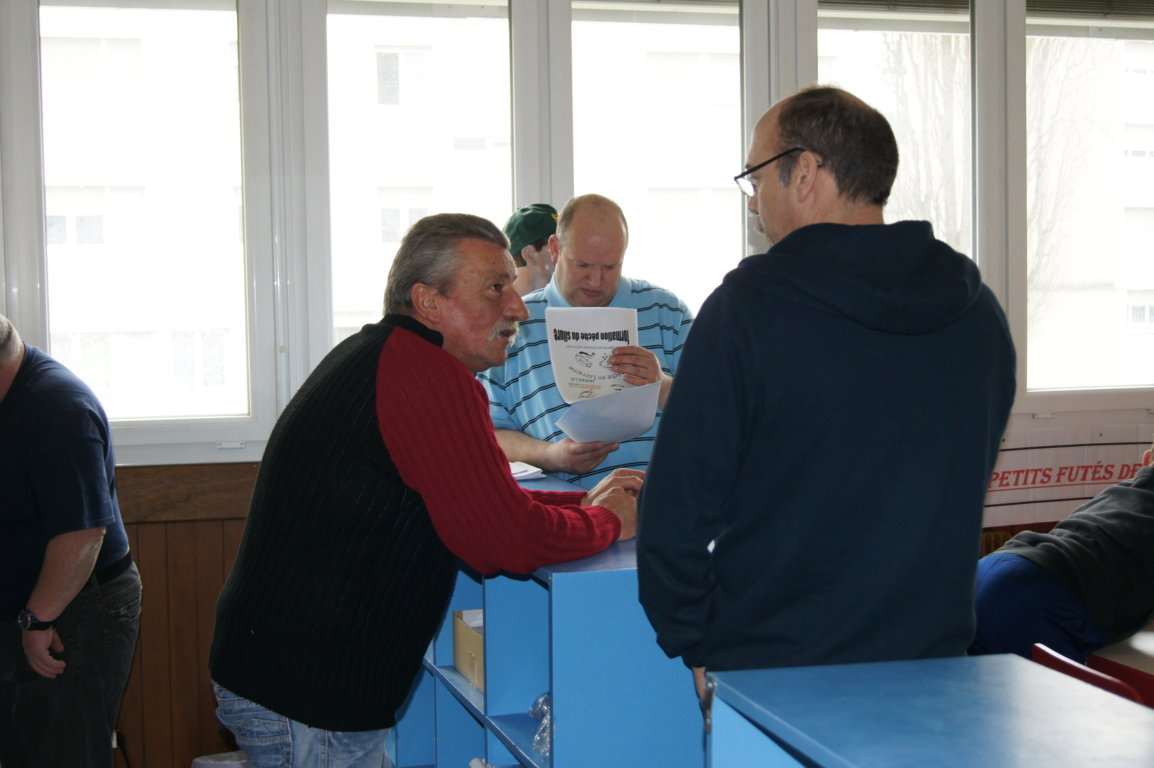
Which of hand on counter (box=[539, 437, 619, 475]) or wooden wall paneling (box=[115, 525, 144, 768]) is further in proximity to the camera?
wooden wall paneling (box=[115, 525, 144, 768])

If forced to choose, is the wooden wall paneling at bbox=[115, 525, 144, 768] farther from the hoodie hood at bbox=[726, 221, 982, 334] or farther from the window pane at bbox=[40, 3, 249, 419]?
the hoodie hood at bbox=[726, 221, 982, 334]

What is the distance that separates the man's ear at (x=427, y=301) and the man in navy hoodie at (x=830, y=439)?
1.65 ft

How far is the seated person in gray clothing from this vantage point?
248 cm

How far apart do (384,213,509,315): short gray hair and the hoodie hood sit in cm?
54

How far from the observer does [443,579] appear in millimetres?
1636

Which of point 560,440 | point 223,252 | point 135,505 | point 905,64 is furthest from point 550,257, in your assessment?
point 905,64

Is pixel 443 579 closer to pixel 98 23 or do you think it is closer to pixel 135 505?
pixel 135 505

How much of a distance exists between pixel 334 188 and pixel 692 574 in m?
2.60

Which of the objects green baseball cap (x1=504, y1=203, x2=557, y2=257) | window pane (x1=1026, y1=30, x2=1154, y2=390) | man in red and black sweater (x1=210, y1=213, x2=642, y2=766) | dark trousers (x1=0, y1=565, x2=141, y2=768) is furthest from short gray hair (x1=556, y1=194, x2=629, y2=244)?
window pane (x1=1026, y1=30, x2=1154, y2=390)

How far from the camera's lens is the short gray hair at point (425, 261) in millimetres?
1722

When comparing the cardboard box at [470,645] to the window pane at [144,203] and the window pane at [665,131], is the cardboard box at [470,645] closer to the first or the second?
the window pane at [144,203]

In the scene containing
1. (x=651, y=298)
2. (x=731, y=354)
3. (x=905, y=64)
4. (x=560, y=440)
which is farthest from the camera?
(x=905, y=64)

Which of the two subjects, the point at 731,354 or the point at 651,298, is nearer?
the point at 731,354

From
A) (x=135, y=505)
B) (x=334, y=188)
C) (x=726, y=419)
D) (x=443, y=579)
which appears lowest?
(x=135, y=505)
